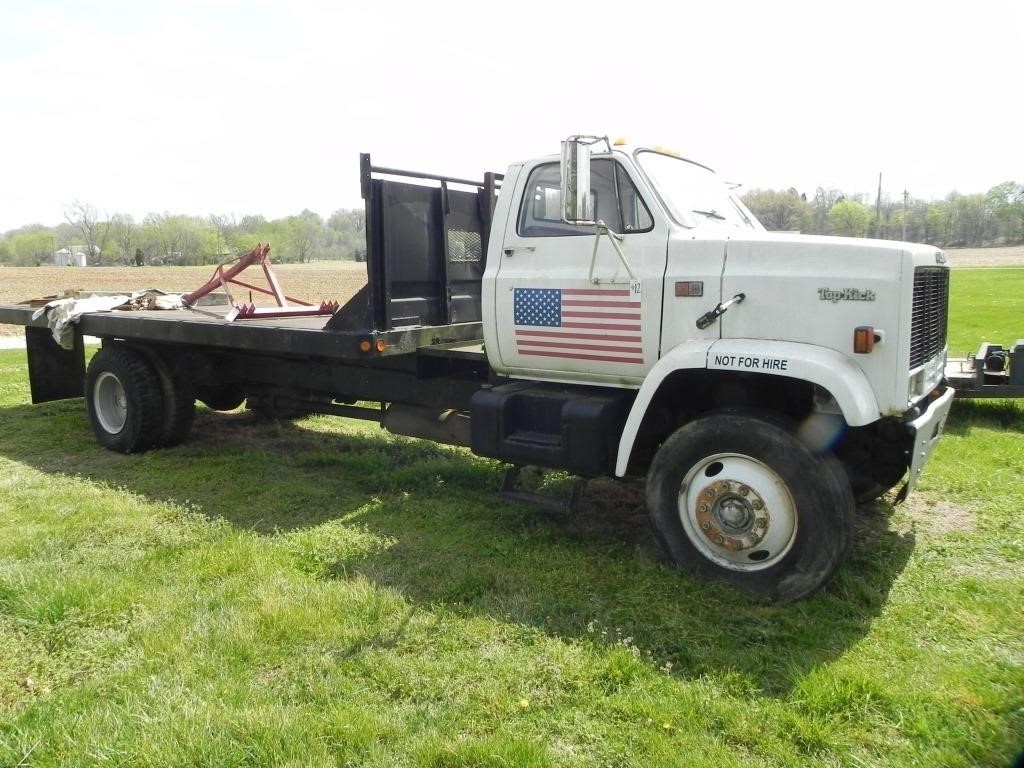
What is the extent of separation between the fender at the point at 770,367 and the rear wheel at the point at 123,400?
4596mm

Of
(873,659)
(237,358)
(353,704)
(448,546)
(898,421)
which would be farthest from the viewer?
(237,358)

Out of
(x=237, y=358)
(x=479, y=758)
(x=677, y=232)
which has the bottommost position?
(x=479, y=758)

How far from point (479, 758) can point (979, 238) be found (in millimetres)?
89201

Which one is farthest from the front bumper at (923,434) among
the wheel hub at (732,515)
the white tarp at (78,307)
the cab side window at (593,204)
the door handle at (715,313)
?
the white tarp at (78,307)

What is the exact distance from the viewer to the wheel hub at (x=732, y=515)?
417cm

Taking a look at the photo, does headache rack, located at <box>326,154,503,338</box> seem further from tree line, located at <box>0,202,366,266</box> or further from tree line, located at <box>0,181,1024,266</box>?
tree line, located at <box>0,202,366,266</box>

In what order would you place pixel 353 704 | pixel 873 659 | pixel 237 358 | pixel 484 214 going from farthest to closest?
pixel 237 358 → pixel 484 214 → pixel 873 659 → pixel 353 704

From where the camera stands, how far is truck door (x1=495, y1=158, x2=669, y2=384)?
4559mm

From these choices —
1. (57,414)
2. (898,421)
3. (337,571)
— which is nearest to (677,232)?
(898,421)

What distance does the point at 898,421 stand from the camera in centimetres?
420

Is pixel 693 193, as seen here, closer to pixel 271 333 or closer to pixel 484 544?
pixel 484 544

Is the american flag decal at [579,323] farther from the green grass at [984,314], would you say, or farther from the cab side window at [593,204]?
the green grass at [984,314]

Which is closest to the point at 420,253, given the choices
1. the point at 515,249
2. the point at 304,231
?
the point at 515,249

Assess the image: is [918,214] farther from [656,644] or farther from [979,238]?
[656,644]
